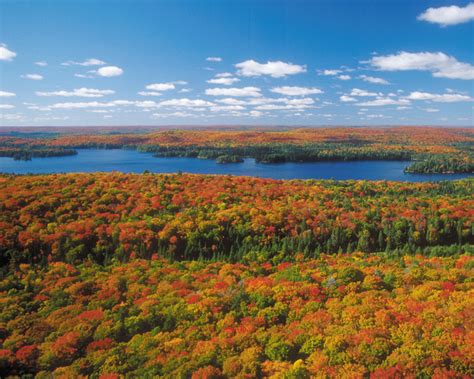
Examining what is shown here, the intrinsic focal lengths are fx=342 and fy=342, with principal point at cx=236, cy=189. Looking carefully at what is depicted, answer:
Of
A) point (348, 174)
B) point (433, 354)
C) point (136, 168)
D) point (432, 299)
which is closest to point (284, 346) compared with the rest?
point (433, 354)

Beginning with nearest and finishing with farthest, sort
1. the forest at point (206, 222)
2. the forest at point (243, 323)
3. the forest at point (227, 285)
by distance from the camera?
the forest at point (243, 323) → the forest at point (227, 285) → the forest at point (206, 222)

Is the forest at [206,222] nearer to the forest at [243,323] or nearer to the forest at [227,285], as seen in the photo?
the forest at [227,285]

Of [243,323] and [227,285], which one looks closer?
[243,323]

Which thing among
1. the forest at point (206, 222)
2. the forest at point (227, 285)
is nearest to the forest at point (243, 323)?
the forest at point (227, 285)

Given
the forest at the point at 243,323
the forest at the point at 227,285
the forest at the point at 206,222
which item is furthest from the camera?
the forest at the point at 206,222

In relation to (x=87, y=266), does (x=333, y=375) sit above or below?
above

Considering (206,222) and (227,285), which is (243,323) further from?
(206,222)

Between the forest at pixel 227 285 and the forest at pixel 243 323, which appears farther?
the forest at pixel 227 285

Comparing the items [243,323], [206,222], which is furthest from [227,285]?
[206,222]

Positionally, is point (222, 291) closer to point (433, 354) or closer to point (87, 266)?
point (433, 354)

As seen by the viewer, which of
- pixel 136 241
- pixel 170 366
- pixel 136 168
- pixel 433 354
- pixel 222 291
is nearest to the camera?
pixel 433 354

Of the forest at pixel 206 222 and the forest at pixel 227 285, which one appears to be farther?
the forest at pixel 206 222
